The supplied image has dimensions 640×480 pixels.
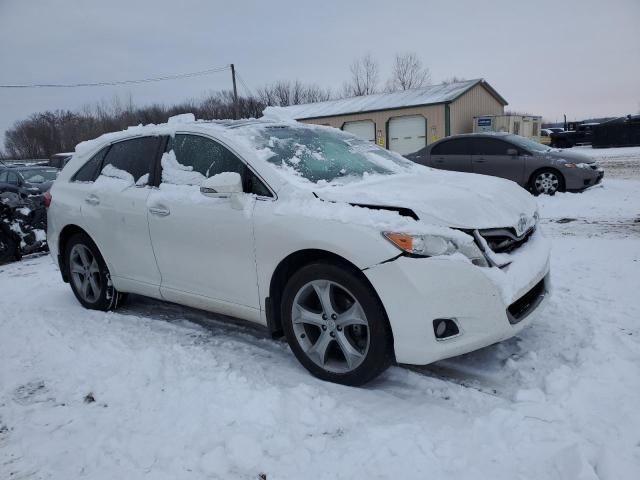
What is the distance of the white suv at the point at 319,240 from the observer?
Answer: 2658 millimetres

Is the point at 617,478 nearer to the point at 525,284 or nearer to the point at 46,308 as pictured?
the point at 525,284

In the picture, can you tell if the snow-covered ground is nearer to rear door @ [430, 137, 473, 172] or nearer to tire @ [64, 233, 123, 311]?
tire @ [64, 233, 123, 311]

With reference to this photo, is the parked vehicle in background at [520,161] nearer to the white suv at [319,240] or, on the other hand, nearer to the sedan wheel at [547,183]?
the sedan wheel at [547,183]

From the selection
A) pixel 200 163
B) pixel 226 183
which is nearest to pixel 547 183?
pixel 200 163

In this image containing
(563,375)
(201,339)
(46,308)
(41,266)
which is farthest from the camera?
(41,266)

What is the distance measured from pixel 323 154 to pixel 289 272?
3.42ft

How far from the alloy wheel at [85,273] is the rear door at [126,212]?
1.10 feet

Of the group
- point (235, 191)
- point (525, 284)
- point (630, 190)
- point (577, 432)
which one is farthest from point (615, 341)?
point (630, 190)

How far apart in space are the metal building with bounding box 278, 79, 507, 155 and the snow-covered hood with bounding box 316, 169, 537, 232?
65.3 feet

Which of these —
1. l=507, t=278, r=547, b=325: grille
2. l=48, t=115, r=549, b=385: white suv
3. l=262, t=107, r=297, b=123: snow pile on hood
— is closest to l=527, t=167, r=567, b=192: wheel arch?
Answer: l=48, t=115, r=549, b=385: white suv

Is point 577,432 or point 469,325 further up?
point 469,325

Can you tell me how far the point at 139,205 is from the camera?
391 cm

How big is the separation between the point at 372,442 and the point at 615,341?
75.6 inches

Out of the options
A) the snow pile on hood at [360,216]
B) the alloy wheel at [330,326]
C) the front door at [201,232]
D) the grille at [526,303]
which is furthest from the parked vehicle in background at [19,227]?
the grille at [526,303]
